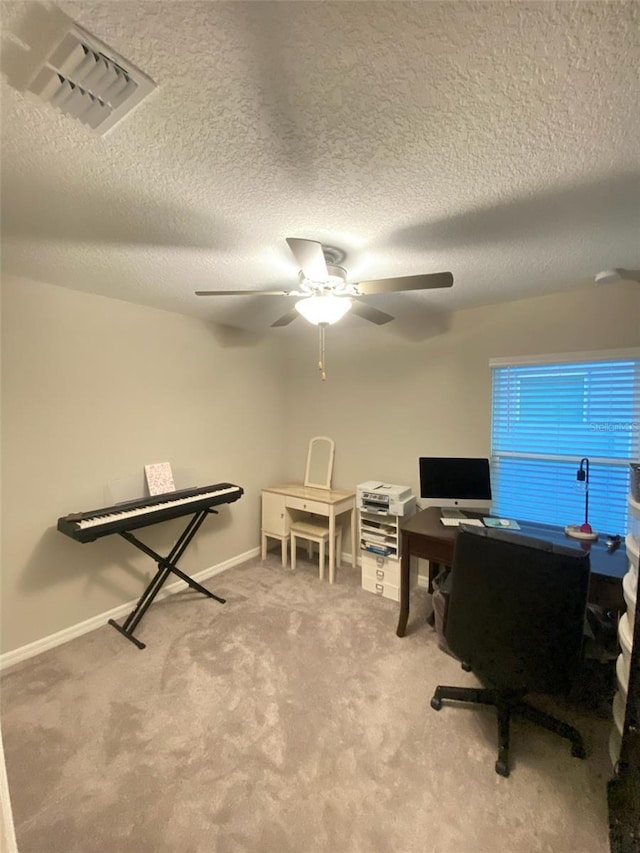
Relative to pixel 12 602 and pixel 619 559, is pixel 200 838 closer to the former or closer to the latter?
pixel 12 602

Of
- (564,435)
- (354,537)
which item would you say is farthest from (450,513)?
(354,537)

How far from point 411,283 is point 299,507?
2346mm

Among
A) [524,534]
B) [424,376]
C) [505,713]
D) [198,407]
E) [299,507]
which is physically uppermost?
[424,376]

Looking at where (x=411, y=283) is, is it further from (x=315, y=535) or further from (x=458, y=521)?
(x=315, y=535)

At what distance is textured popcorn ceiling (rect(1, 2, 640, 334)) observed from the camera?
0.77 meters

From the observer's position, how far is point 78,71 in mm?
855

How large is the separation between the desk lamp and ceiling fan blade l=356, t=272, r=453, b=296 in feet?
5.26

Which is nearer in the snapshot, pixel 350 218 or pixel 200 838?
pixel 200 838

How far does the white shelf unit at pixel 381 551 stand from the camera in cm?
289

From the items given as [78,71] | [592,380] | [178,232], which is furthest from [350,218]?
[592,380]

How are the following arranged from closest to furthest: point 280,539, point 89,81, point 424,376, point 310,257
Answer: point 89,81, point 310,257, point 424,376, point 280,539

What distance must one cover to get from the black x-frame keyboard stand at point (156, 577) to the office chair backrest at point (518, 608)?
1.95 metres

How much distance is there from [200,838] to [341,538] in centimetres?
244

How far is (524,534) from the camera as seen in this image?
221 centimetres
